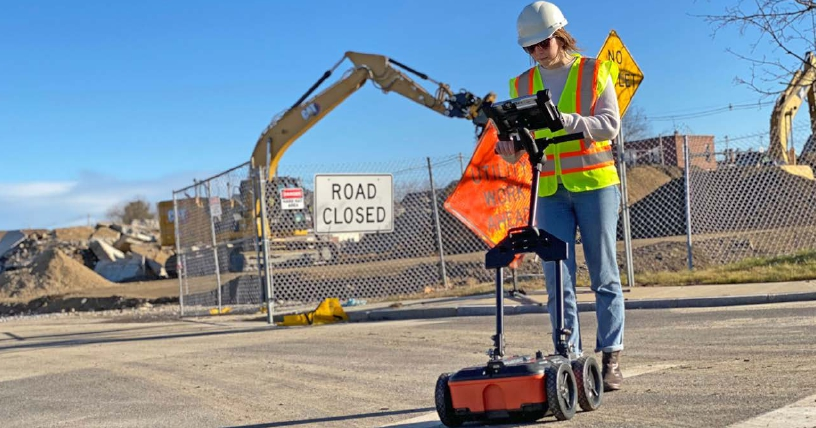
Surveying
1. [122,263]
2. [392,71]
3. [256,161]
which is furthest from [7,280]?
[392,71]

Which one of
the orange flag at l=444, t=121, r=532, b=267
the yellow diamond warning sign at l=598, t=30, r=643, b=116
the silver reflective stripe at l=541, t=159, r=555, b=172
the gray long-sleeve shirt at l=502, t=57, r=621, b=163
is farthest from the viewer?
the yellow diamond warning sign at l=598, t=30, r=643, b=116

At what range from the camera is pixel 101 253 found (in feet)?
133

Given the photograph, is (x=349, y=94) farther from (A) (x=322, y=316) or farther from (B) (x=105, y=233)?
(B) (x=105, y=233)

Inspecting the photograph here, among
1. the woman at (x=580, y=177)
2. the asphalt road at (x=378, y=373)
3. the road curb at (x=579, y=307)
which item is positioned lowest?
the asphalt road at (x=378, y=373)

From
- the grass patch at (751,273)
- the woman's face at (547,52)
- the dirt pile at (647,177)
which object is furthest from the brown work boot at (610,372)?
the dirt pile at (647,177)

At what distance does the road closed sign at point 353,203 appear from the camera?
15.3 metres

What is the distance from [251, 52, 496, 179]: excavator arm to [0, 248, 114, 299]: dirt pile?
33.5 ft

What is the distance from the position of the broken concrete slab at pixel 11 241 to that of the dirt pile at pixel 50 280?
13.0 metres

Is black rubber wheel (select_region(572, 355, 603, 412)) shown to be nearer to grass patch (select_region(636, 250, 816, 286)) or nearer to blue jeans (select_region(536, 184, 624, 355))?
blue jeans (select_region(536, 184, 624, 355))

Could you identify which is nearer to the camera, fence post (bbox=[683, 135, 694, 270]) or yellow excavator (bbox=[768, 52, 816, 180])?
fence post (bbox=[683, 135, 694, 270])

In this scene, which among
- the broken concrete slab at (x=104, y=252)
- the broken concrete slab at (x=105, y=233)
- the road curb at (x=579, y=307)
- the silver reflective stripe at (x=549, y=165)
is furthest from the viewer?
the broken concrete slab at (x=105, y=233)

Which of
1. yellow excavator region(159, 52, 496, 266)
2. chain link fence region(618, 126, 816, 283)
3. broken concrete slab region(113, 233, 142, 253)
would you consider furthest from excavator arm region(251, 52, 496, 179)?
broken concrete slab region(113, 233, 142, 253)

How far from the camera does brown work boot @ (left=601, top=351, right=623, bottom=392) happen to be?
512 cm

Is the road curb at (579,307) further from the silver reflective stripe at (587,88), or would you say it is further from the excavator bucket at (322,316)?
the silver reflective stripe at (587,88)
